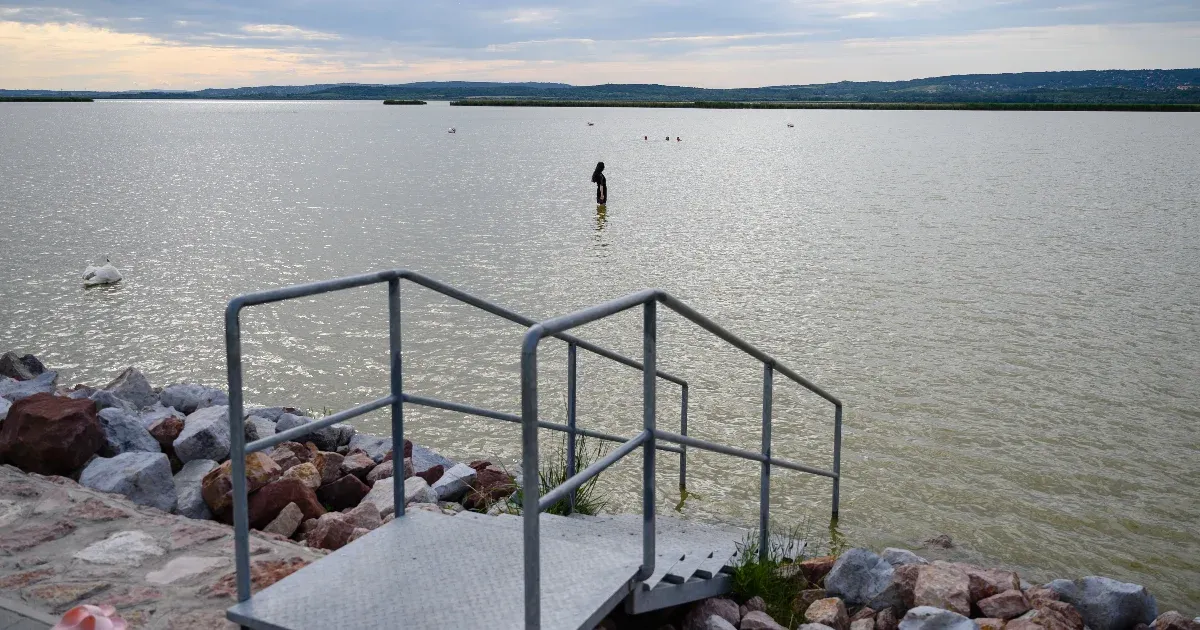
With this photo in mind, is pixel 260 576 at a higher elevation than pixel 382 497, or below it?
higher

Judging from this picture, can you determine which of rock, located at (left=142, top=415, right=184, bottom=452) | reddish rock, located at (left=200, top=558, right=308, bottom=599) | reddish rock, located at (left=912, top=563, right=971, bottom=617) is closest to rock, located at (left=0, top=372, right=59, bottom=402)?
rock, located at (left=142, top=415, right=184, bottom=452)

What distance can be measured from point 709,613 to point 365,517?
202 cm

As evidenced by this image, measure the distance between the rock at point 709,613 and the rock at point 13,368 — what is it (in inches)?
280

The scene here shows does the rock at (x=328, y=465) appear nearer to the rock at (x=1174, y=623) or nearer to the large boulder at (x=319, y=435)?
the large boulder at (x=319, y=435)

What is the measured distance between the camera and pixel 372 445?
7.65 meters

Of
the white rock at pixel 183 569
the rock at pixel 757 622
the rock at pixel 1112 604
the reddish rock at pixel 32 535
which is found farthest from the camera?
the rock at pixel 1112 604

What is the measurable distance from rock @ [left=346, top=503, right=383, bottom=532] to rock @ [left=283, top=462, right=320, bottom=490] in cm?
85

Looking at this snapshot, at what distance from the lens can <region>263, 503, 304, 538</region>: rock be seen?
5.51m

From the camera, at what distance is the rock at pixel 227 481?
5.67 metres

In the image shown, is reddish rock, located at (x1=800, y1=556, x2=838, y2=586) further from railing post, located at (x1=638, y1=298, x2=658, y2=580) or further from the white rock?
the white rock

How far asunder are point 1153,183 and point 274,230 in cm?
2831

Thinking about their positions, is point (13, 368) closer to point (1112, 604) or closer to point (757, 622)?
point (757, 622)

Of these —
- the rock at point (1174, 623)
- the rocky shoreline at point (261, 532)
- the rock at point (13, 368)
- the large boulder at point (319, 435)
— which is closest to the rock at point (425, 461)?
the rocky shoreline at point (261, 532)

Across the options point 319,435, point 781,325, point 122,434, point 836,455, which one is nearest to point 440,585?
point 122,434
